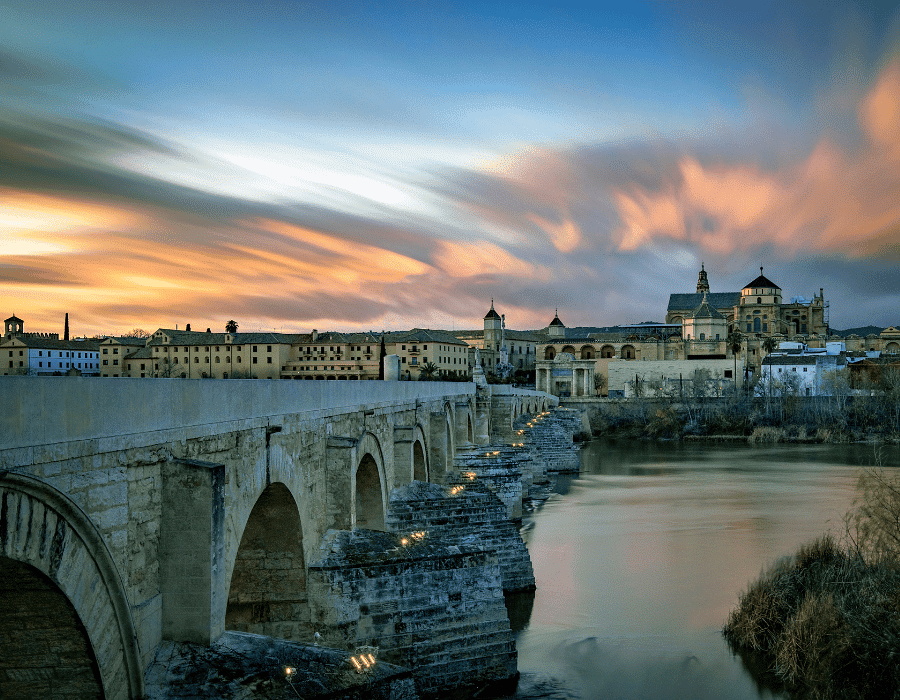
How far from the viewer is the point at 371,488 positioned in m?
14.4

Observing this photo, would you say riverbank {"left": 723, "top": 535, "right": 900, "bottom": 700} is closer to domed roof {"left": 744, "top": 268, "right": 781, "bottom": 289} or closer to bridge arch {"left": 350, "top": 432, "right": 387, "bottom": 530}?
bridge arch {"left": 350, "top": 432, "right": 387, "bottom": 530}

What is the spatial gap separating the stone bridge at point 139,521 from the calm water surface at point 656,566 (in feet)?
15.5

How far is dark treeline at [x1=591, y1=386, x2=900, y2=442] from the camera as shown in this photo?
56.2 metres

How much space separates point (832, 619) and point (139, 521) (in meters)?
9.63

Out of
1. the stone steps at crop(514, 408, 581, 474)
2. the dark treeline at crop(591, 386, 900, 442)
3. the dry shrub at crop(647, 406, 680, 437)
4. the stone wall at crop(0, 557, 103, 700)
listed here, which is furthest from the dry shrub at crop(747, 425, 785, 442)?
the stone wall at crop(0, 557, 103, 700)

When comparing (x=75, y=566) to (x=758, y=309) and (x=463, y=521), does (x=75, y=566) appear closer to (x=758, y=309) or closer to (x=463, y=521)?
(x=463, y=521)

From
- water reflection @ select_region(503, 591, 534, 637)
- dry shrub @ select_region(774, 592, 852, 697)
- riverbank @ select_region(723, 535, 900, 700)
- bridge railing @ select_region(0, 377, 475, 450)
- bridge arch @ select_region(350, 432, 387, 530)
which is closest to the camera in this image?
bridge railing @ select_region(0, 377, 475, 450)

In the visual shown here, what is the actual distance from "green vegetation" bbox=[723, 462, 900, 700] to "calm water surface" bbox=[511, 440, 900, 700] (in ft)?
2.06

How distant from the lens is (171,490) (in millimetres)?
6336

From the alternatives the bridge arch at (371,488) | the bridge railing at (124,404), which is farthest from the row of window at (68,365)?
the bridge arch at (371,488)

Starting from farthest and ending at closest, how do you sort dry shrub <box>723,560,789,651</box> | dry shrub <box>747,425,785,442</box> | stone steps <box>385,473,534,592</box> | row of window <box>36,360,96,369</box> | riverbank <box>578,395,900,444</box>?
dry shrub <box>747,425,785,442</box>, riverbank <box>578,395,900,444</box>, stone steps <box>385,473,534,592</box>, dry shrub <box>723,560,789,651</box>, row of window <box>36,360,96,369</box>

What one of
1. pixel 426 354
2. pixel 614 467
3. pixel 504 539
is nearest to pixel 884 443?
pixel 614 467

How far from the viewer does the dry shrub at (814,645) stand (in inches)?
427

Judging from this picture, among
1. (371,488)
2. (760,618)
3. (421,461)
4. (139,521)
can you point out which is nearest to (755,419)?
(421,461)
